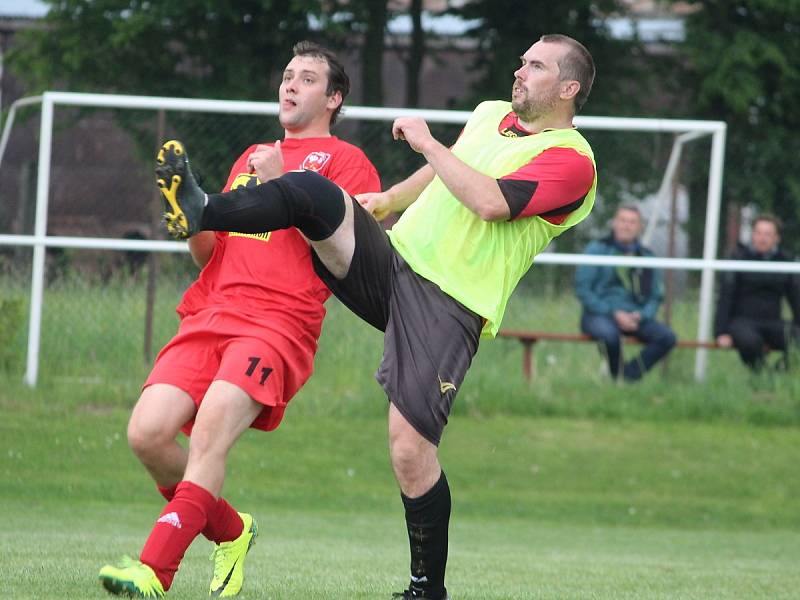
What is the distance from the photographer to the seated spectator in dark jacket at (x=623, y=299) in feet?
37.9

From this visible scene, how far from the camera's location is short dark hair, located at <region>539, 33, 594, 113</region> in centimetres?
507

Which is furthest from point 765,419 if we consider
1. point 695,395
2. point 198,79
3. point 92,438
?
point 198,79

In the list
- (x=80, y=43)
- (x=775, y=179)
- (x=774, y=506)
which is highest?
(x=80, y=43)

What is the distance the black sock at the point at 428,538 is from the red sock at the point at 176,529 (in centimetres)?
70

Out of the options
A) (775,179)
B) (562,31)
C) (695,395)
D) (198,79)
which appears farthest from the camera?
(562,31)

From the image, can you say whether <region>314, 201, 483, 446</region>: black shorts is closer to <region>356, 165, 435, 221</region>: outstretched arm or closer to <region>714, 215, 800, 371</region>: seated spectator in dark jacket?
<region>356, 165, 435, 221</region>: outstretched arm

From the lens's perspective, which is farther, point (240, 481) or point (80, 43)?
point (80, 43)

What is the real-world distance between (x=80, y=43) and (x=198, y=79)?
2.08 m

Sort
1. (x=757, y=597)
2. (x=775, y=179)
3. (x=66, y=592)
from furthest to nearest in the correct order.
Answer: (x=775, y=179) < (x=757, y=597) < (x=66, y=592)

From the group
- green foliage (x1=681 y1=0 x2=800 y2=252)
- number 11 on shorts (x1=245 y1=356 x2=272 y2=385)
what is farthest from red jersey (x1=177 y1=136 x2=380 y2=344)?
green foliage (x1=681 y1=0 x2=800 y2=252)

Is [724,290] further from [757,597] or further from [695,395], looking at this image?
[757,597]

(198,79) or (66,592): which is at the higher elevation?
(198,79)

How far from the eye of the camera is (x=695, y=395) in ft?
38.6

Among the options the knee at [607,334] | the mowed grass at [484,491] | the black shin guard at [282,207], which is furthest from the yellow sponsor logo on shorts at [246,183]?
the knee at [607,334]
